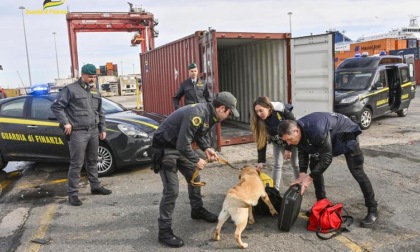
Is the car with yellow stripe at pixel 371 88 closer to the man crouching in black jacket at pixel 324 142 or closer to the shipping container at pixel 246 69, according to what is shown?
Answer: the shipping container at pixel 246 69

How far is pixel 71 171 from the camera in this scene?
4902 millimetres

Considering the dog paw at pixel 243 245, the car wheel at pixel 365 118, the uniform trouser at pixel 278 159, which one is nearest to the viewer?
the dog paw at pixel 243 245

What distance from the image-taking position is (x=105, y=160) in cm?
621

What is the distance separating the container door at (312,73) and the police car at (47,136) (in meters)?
3.61

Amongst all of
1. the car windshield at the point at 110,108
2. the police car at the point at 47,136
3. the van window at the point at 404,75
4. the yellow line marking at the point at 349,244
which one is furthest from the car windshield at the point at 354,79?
the yellow line marking at the point at 349,244

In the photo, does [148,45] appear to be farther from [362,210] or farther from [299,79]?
[362,210]

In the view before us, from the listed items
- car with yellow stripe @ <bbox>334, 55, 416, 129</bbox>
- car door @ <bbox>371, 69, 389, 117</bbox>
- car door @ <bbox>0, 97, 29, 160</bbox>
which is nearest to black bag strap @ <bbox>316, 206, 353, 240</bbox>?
car door @ <bbox>0, 97, 29, 160</bbox>

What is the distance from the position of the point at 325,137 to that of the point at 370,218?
44.3 inches

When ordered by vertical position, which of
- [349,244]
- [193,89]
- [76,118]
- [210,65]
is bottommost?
[349,244]

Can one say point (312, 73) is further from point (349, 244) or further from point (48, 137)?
point (48, 137)

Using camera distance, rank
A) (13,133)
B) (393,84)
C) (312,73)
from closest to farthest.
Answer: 1. (13,133)
2. (312,73)
3. (393,84)

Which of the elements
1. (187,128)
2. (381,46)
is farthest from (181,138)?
(381,46)

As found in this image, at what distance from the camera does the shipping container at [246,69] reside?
766cm

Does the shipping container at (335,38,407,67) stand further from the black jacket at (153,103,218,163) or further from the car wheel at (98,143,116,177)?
the black jacket at (153,103,218,163)
